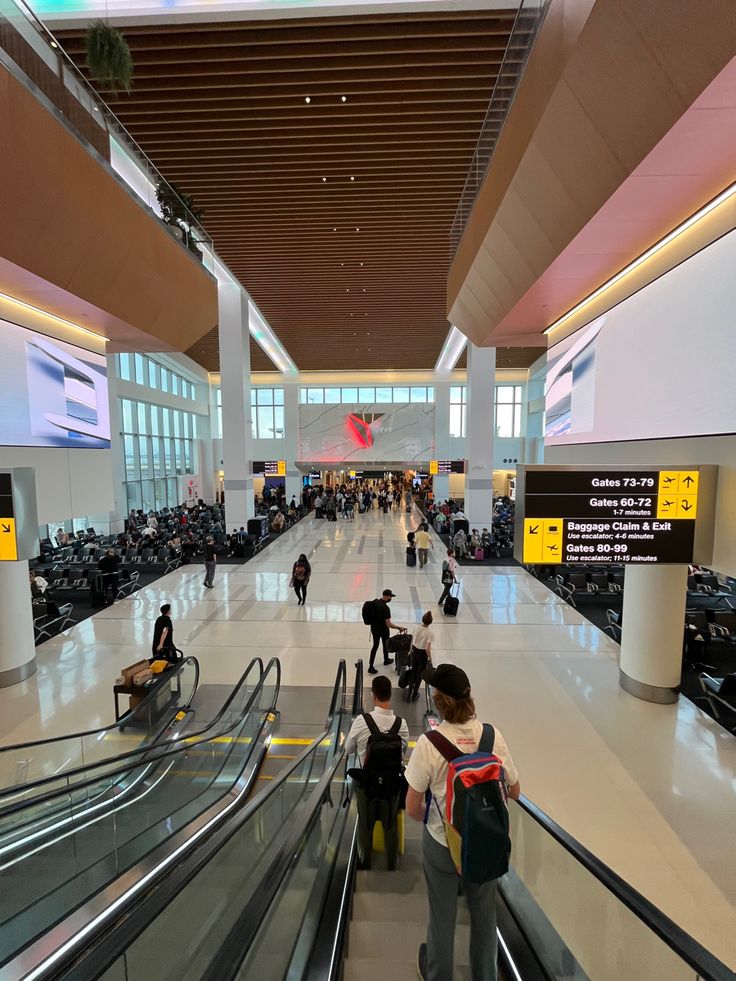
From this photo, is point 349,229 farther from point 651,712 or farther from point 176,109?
point 651,712

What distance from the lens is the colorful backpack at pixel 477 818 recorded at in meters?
1.78

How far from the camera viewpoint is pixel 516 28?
241 inches

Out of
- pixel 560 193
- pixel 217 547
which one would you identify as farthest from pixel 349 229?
pixel 217 547

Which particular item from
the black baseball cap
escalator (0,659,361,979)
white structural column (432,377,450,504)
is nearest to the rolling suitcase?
escalator (0,659,361,979)

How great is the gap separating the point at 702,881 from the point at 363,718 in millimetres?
3414

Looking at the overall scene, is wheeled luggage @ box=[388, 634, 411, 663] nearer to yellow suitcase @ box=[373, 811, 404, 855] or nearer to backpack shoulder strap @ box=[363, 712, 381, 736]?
yellow suitcase @ box=[373, 811, 404, 855]

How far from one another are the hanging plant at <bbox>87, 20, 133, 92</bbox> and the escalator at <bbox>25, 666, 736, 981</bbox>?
9.58 m

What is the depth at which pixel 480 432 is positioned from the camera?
2070 cm

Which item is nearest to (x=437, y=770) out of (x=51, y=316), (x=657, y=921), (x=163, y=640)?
(x=657, y=921)

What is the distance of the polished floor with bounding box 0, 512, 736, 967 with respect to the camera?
418 centimetres

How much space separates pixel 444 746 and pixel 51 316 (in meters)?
9.88

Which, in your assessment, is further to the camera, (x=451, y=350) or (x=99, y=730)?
(x=451, y=350)

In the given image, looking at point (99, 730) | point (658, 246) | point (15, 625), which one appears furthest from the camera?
point (15, 625)

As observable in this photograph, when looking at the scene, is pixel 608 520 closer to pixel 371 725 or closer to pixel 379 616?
pixel 371 725
